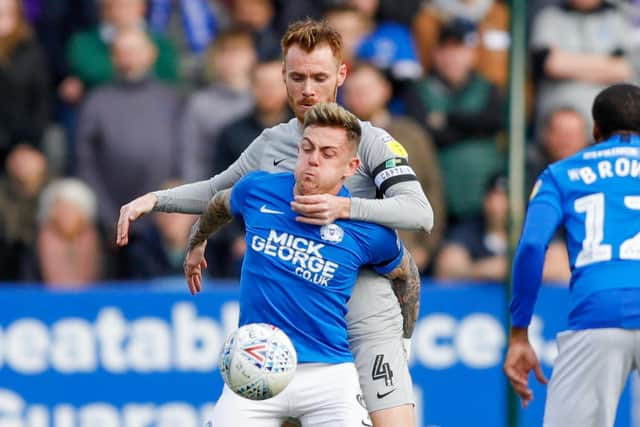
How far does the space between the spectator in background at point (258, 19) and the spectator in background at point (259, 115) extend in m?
0.61

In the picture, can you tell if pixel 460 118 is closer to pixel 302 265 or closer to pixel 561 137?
pixel 561 137

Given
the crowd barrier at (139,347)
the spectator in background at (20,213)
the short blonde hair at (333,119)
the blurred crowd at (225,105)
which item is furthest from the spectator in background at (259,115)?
the short blonde hair at (333,119)

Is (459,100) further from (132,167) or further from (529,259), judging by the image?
(529,259)

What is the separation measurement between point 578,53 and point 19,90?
14.4 ft

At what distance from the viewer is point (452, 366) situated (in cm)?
1066

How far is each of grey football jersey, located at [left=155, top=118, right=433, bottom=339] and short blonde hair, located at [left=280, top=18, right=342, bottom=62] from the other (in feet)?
1.13

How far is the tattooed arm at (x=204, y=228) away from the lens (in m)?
6.43

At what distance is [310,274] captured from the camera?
239 inches

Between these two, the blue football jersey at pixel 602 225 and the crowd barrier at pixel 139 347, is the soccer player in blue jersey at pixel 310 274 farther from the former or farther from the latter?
the crowd barrier at pixel 139 347

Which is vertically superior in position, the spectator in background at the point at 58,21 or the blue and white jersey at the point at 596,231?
the spectator in background at the point at 58,21

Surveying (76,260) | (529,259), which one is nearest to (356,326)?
(529,259)

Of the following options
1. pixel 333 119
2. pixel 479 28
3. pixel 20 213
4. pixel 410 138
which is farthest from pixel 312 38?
pixel 479 28

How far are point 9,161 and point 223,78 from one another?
1.79 m

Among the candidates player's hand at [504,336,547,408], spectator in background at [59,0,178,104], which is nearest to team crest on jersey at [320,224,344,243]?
player's hand at [504,336,547,408]
